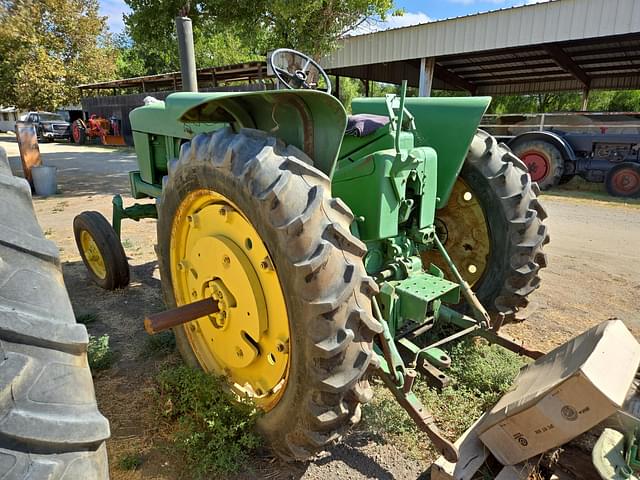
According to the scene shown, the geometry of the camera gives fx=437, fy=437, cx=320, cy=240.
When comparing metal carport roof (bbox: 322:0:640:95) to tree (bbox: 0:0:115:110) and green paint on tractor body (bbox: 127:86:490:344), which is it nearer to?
green paint on tractor body (bbox: 127:86:490:344)

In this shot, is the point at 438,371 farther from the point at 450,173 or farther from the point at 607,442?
the point at 450,173

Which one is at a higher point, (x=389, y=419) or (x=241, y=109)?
(x=241, y=109)

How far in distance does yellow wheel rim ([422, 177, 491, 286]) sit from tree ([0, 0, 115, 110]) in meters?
21.9

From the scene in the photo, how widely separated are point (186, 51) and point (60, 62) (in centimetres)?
2435

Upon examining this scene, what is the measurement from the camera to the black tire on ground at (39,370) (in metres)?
0.88

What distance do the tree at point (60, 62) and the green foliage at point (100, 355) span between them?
21.4 metres

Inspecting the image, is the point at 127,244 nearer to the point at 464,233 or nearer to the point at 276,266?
the point at 464,233

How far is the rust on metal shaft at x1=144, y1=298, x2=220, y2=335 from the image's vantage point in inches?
79.2

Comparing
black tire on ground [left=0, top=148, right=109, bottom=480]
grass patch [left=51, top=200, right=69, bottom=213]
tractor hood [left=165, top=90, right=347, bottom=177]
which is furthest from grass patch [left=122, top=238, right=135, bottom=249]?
black tire on ground [left=0, top=148, right=109, bottom=480]

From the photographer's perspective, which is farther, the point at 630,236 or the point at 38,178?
the point at 38,178

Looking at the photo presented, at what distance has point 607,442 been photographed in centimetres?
171

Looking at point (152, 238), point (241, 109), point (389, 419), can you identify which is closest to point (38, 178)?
point (152, 238)

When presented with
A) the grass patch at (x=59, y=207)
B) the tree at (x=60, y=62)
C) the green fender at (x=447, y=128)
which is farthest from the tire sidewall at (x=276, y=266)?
the tree at (x=60, y=62)

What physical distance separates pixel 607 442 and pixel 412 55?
43.4 ft
